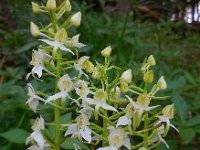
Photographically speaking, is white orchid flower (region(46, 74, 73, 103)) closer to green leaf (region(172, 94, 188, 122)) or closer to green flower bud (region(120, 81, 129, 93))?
green flower bud (region(120, 81, 129, 93))

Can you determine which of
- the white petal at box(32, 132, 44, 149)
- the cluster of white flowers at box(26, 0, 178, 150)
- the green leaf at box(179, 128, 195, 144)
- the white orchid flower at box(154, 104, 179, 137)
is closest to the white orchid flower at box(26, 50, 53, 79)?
the cluster of white flowers at box(26, 0, 178, 150)

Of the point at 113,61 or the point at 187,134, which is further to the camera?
the point at 113,61

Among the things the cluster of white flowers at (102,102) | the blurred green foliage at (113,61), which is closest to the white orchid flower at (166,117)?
the cluster of white flowers at (102,102)

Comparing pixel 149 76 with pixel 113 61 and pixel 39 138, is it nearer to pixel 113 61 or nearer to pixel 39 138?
pixel 39 138

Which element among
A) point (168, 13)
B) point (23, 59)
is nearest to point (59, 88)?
point (23, 59)

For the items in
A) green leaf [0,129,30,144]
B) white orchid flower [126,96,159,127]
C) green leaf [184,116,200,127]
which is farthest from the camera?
green leaf [184,116,200,127]

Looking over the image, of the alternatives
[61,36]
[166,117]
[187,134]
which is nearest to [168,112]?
[166,117]

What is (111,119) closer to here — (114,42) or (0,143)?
(0,143)
